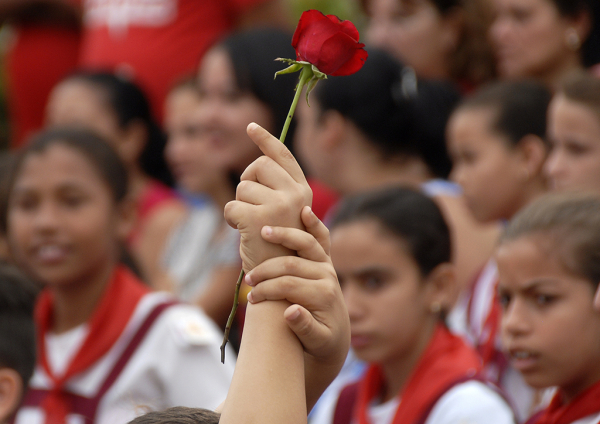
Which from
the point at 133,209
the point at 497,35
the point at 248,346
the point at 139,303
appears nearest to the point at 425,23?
the point at 497,35

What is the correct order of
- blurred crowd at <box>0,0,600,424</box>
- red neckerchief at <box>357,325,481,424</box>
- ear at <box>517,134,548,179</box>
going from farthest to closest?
ear at <box>517,134,548,179</box>
blurred crowd at <box>0,0,600,424</box>
red neckerchief at <box>357,325,481,424</box>

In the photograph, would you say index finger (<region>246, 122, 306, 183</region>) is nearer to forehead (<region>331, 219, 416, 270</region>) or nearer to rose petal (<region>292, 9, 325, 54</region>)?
rose petal (<region>292, 9, 325, 54</region>)

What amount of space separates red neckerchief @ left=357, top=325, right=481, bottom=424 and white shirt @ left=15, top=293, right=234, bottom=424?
42 centimetres

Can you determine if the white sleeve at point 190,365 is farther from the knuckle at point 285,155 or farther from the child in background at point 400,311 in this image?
the knuckle at point 285,155

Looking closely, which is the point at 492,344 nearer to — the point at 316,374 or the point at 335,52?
the point at 316,374

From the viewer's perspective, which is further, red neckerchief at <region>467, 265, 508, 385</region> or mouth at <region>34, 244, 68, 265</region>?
mouth at <region>34, 244, 68, 265</region>

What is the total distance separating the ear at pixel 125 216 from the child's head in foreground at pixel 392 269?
803mm

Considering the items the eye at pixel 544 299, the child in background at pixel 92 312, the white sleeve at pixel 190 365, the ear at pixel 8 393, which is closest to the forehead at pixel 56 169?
the child in background at pixel 92 312

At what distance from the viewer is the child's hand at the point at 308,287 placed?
1122 millimetres

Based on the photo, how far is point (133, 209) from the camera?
10.3ft

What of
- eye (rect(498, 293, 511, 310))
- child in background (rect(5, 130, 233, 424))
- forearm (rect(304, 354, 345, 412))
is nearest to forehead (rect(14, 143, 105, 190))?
child in background (rect(5, 130, 233, 424))

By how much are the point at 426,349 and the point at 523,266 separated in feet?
1.98

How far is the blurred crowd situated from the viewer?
8.70 ft

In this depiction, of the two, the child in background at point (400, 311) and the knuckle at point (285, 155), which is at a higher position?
the knuckle at point (285, 155)
